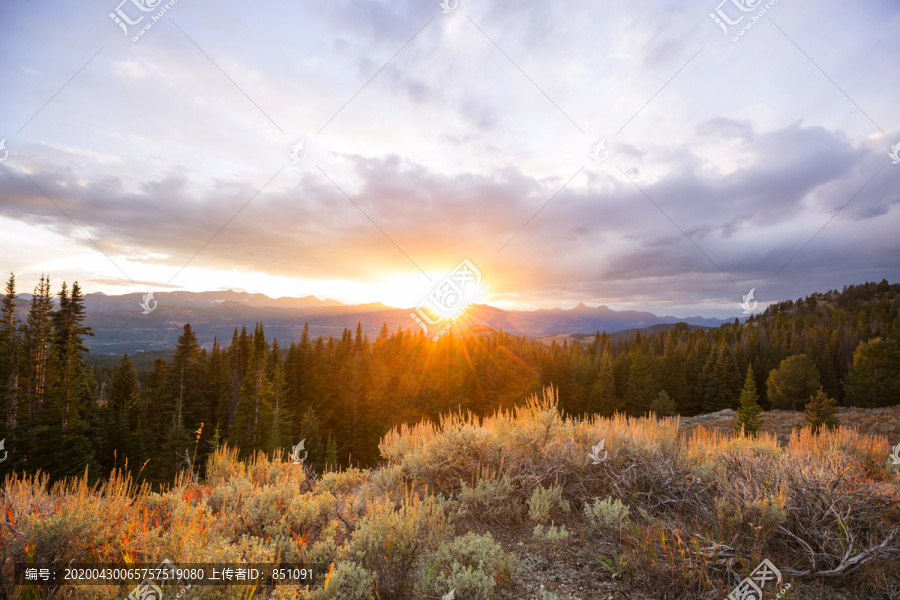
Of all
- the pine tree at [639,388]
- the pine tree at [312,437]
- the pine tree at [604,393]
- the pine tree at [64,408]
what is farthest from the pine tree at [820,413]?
the pine tree at [64,408]

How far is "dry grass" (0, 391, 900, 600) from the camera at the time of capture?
379 centimetres

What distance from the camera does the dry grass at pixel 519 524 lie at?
3793 mm

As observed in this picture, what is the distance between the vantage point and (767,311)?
16138 centimetres

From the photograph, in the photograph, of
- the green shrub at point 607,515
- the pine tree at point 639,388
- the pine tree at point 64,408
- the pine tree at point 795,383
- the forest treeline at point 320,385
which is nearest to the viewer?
the green shrub at point 607,515

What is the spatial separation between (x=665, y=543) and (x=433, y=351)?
50.0 meters

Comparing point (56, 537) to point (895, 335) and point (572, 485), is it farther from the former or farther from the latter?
point (895, 335)

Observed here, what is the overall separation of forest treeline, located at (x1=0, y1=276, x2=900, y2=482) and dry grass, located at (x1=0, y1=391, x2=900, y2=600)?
6.64 m

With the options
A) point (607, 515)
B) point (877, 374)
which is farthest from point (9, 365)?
point (877, 374)

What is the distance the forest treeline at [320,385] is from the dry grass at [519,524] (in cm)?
664

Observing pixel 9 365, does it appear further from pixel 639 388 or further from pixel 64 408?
pixel 639 388

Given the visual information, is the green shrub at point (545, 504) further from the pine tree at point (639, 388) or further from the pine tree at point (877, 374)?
the pine tree at point (877, 374)

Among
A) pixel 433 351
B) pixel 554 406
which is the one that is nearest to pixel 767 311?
pixel 433 351

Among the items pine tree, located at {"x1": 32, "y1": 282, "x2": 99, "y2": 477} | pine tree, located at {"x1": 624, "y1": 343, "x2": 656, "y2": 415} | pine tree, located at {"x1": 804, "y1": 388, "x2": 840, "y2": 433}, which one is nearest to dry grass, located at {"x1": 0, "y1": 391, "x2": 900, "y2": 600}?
pine tree, located at {"x1": 32, "y1": 282, "x2": 99, "y2": 477}

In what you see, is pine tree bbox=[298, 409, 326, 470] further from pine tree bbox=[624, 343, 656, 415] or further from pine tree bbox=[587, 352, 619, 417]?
pine tree bbox=[624, 343, 656, 415]
